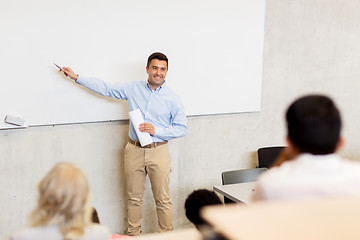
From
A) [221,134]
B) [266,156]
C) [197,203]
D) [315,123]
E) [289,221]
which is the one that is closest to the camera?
[289,221]

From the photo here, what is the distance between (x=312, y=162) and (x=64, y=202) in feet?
2.61

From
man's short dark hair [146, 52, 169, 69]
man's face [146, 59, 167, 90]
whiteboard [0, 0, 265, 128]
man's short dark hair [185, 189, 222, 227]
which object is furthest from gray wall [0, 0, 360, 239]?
man's short dark hair [185, 189, 222, 227]

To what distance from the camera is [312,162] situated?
124 centimetres

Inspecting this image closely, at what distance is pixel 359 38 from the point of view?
16.6 feet

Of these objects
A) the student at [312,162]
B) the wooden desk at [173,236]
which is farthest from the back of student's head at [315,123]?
the wooden desk at [173,236]

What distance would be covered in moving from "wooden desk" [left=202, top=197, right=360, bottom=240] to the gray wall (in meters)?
3.19

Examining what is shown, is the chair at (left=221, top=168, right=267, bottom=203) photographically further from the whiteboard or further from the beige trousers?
the whiteboard

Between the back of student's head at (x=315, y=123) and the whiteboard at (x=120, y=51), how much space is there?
9.04 feet

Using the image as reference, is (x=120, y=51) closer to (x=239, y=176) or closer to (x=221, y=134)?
(x=221, y=134)

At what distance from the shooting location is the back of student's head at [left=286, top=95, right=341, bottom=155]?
3.90 ft

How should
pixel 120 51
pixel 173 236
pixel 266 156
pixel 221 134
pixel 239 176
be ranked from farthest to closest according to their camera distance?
pixel 221 134 → pixel 266 156 → pixel 120 51 → pixel 239 176 → pixel 173 236

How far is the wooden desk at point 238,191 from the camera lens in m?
2.97

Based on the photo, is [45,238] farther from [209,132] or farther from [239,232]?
[209,132]

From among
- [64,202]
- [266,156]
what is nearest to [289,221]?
[64,202]
